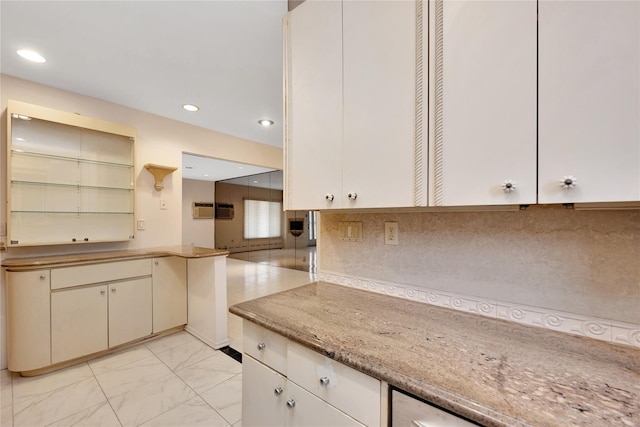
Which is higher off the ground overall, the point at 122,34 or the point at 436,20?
the point at 122,34

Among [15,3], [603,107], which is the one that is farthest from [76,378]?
[603,107]

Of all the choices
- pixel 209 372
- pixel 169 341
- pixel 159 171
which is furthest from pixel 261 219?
pixel 209 372

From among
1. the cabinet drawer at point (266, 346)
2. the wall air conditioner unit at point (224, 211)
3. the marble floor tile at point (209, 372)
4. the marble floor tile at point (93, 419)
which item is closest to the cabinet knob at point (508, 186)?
the cabinet drawer at point (266, 346)

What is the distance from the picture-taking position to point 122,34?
5.41ft

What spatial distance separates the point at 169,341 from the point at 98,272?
0.94m

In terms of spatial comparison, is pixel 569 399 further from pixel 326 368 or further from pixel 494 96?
pixel 494 96

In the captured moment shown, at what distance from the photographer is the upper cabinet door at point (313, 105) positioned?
1093mm

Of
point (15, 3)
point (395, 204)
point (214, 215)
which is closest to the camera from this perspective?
point (395, 204)

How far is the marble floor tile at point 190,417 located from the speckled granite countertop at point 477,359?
3.41 ft

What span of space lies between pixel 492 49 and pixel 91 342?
3.22m

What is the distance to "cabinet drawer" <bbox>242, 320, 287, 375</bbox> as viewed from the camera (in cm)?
99

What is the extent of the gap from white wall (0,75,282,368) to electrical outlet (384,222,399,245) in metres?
2.68

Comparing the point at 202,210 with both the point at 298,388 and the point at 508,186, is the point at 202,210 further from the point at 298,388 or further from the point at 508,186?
the point at 508,186

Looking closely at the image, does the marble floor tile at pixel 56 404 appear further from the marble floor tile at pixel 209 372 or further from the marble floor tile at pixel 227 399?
the marble floor tile at pixel 227 399
